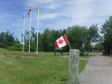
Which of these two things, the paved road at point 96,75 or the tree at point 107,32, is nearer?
the paved road at point 96,75

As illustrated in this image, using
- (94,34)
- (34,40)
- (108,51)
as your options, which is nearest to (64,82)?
(94,34)

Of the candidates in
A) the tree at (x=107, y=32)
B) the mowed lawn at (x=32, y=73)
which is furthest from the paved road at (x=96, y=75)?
the tree at (x=107, y=32)

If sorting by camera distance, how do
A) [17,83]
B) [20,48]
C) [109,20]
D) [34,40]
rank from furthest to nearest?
1. [34,40]
2. [20,48]
3. [109,20]
4. [17,83]

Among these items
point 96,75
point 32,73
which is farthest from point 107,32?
point 32,73

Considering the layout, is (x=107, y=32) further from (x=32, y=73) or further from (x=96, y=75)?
(x=32, y=73)

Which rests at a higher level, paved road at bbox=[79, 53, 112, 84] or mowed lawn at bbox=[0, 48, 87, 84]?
mowed lawn at bbox=[0, 48, 87, 84]

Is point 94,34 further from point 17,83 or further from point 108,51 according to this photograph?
point 17,83

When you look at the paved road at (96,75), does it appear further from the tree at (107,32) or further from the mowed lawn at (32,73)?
the tree at (107,32)

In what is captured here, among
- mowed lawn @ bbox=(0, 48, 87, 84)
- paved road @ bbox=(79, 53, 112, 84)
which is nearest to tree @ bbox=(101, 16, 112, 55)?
paved road @ bbox=(79, 53, 112, 84)

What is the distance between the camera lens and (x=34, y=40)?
62156 mm

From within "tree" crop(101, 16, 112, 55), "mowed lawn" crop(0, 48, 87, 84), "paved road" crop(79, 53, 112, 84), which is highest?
"tree" crop(101, 16, 112, 55)

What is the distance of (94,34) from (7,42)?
159 feet

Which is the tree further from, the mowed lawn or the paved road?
the mowed lawn

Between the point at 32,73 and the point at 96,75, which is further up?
the point at 32,73
